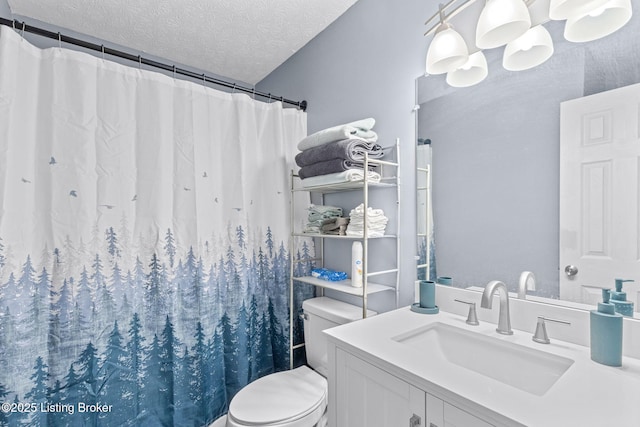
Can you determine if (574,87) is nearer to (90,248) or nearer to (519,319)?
(519,319)

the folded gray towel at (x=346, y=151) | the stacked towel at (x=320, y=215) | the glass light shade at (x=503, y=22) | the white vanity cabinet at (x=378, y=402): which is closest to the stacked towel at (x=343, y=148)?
the folded gray towel at (x=346, y=151)

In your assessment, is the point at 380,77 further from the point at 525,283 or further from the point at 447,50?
the point at 525,283

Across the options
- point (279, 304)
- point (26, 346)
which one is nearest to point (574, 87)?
point (279, 304)

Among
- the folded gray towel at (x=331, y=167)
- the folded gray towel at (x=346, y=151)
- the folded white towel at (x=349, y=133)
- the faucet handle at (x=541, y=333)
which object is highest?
the folded white towel at (x=349, y=133)

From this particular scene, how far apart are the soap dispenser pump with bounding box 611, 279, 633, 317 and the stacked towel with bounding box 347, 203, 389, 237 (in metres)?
0.82

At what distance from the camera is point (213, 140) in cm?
174

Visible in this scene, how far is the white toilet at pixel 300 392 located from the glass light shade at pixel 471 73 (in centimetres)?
116

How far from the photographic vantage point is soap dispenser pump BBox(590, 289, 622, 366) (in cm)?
75

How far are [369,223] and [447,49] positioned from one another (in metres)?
0.77

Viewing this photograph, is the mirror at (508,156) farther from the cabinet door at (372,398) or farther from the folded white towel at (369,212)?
the cabinet door at (372,398)

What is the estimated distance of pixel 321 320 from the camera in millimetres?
1646

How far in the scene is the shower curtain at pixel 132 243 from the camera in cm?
126

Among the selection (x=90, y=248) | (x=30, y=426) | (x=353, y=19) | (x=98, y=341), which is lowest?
(x=30, y=426)

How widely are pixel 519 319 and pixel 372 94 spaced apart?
1231mm
